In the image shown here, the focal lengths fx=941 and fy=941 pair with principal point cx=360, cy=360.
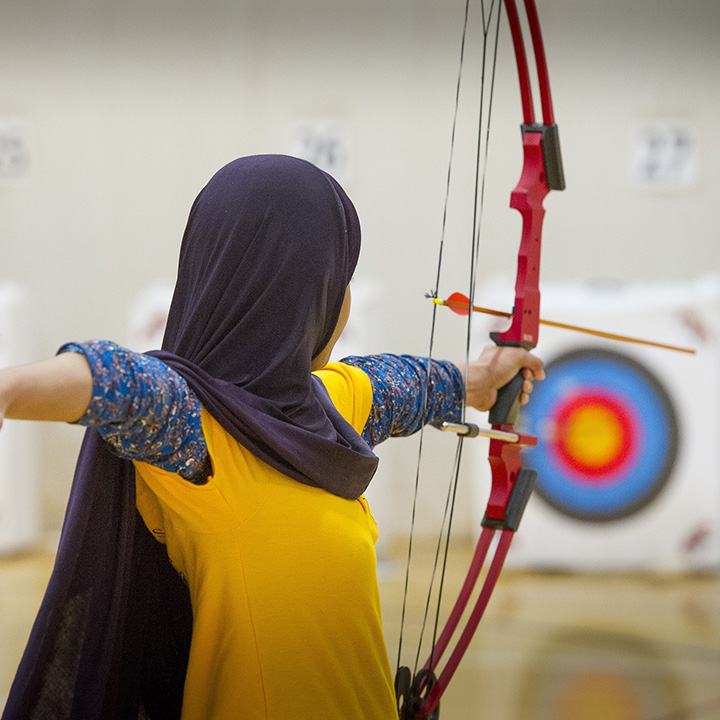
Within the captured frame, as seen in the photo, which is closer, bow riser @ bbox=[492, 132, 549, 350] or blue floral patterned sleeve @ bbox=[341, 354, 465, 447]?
blue floral patterned sleeve @ bbox=[341, 354, 465, 447]

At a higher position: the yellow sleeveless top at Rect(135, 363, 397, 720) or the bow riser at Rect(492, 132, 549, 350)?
the bow riser at Rect(492, 132, 549, 350)

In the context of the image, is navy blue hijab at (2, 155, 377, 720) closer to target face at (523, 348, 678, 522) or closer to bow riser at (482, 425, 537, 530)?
bow riser at (482, 425, 537, 530)

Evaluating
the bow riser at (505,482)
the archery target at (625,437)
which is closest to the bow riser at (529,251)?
the bow riser at (505,482)

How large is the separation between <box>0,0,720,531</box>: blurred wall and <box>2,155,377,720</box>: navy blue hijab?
7.62ft

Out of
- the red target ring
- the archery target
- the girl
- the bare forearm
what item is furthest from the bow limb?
the red target ring

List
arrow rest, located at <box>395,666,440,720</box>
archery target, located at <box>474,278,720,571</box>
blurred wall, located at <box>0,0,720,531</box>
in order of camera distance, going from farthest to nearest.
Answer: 1. blurred wall, located at <box>0,0,720,531</box>
2. archery target, located at <box>474,278,720,571</box>
3. arrow rest, located at <box>395,666,440,720</box>

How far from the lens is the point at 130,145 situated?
324 cm

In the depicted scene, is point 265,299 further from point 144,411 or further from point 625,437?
point 625,437

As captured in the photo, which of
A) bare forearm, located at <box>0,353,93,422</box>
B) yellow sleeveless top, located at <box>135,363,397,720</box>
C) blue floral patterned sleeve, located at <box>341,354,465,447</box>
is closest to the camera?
bare forearm, located at <box>0,353,93,422</box>

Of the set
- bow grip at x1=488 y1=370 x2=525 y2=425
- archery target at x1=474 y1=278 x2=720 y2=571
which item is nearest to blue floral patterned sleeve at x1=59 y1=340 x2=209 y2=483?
bow grip at x1=488 y1=370 x2=525 y2=425

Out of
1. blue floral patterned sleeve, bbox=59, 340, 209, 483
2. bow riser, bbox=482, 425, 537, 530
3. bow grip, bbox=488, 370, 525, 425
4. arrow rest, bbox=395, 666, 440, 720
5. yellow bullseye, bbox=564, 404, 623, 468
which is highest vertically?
blue floral patterned sleeve, bbox=59, 340, 209, 483

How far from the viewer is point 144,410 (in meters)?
0.64

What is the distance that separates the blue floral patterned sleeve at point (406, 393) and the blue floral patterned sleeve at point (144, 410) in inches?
10.3

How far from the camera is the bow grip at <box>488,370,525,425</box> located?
1110mm
